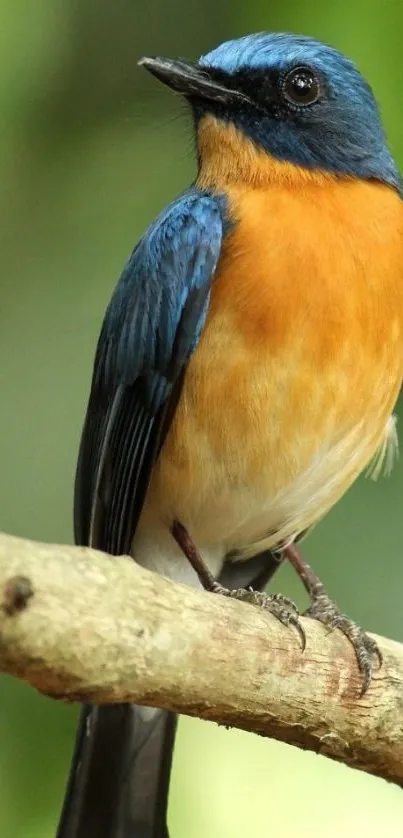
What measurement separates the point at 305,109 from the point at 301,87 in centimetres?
6

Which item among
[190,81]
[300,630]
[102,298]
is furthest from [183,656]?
[102,298]

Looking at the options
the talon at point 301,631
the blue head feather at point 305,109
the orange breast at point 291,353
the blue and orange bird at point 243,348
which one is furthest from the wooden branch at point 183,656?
the blue head feather at point 305,109

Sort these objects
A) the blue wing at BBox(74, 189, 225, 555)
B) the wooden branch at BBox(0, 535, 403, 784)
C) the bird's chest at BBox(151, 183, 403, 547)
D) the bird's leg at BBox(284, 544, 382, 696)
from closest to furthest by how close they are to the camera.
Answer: the wooden branch at BBox(0, 535, 403, 784), the bird's leg at BBox(284, 544, 382, 696), the bird's chest at BBox(151, 183, 403, 547), the blue wing at BBox(74, 189, 225, 555)

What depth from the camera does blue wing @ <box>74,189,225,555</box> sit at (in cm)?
353

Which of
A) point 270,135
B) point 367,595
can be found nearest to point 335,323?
point 270,135

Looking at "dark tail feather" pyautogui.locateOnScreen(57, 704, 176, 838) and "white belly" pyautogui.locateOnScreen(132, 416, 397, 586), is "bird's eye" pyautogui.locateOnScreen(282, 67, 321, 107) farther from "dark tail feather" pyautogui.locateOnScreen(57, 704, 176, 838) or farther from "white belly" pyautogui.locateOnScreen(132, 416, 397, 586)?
"dark tail feather" pyautogui.locateOnScreen(57, 704, 176, 838)

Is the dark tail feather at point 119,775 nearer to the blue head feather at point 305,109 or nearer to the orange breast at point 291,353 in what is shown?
the orange breast at point 291,353

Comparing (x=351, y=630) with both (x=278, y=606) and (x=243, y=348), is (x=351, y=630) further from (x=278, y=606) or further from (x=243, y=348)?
(x=243, y=348)

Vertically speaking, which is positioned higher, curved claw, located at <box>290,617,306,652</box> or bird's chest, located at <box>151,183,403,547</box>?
bird's chest, located at <box>151,183,403,547</box>

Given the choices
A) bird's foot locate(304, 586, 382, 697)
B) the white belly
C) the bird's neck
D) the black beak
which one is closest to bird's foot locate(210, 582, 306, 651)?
bird's foot locate(304, 586, 382, 697)

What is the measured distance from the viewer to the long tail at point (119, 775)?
3629 mm

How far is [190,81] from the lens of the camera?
364 centimetres

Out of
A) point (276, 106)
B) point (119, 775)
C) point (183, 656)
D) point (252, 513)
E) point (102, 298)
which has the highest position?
point (276, 106)

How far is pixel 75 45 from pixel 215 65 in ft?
2.01
